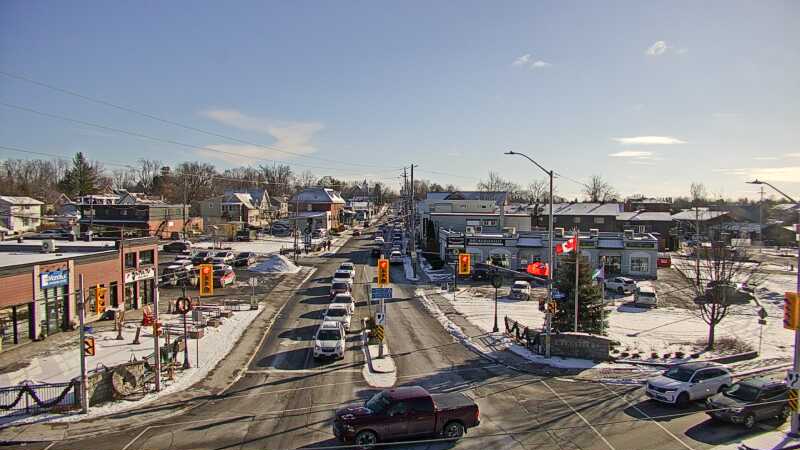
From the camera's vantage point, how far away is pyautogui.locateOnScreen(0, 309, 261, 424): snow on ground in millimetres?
20156

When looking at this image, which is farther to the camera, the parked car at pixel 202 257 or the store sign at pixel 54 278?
the parked car at pixel 202 257

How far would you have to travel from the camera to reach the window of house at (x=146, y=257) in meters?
40.3

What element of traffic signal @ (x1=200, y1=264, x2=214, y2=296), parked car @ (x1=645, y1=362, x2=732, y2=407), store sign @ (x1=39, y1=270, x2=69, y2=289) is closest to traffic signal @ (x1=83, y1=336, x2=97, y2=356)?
traffic signal @ (x1=200, y1=264, x2=214, y2=296)

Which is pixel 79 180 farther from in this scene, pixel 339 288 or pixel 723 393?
pixel 723 393

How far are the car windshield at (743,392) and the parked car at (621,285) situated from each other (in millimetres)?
30620

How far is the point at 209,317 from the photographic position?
35281mm

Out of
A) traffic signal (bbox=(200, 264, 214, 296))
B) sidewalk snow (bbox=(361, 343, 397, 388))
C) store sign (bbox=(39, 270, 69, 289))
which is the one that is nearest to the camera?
sidewalk snow (bbox=(361, 343, 397, 388))

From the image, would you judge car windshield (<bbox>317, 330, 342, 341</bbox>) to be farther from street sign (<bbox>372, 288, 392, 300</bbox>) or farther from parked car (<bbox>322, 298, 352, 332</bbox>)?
parked car (<bbox>322, 298, 352, 332</bbox>)

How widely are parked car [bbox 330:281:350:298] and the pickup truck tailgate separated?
2701 centimetres

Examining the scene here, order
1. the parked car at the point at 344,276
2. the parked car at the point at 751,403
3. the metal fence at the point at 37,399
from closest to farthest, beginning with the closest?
1. the parked car at the point at 751,403
2. the metal fence at the point at 37,399
3. the parked car at the point at 344,276

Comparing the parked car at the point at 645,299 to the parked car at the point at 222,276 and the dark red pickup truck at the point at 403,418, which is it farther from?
the parked car at the point at 222,276

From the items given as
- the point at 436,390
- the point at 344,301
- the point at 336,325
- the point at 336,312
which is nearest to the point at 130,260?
the point at 344,301

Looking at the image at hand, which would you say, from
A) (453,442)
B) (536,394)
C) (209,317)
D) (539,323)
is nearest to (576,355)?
(536,394)

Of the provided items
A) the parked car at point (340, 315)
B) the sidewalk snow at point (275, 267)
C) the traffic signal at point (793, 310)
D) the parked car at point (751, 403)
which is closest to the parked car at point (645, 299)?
the parked car at point (340, 315)
